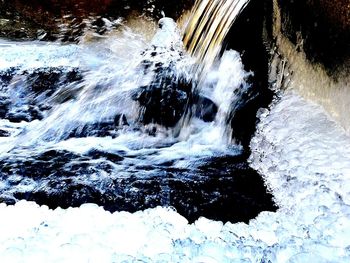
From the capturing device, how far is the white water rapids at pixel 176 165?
1713 mm

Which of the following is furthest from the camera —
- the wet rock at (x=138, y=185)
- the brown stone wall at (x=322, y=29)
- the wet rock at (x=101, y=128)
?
the wet rock at (x=101, y=128)

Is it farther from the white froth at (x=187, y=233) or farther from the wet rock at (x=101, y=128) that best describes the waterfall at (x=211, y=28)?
the white froth at (x=187, y=233)

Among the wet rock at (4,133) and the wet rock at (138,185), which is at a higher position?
the wet rock at (138,185)

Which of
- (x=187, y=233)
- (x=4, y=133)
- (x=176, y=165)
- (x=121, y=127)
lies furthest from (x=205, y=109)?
(x=187, y=233)

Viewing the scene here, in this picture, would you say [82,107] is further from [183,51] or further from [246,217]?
[246,217]

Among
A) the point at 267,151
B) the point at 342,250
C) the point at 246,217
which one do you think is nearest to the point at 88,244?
the point at 342,250

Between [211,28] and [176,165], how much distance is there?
1.47m

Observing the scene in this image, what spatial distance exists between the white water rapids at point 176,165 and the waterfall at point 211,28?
0.42 feet

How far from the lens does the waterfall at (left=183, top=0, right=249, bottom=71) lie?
405 cm

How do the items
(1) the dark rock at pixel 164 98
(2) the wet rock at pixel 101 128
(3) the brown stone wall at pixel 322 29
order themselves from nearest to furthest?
(3) the brown stone wall at pixel 322 29 → (2) the wet rock at pixel 101 128 → (1) the dark rock at pixel 164 98

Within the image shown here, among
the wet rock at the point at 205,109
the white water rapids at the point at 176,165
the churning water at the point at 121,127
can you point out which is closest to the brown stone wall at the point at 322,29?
the white water rapids at the point at 176,165

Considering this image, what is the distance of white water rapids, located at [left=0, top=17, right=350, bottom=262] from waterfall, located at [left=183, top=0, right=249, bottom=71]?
0.13m

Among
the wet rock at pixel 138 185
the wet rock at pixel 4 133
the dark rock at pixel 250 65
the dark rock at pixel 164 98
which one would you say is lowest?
the wet rock at pixel 4 133

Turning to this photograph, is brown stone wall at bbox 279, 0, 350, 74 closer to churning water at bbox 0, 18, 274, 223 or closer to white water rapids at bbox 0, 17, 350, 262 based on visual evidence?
white water rapids at bbox 0, 17, 350, 262
